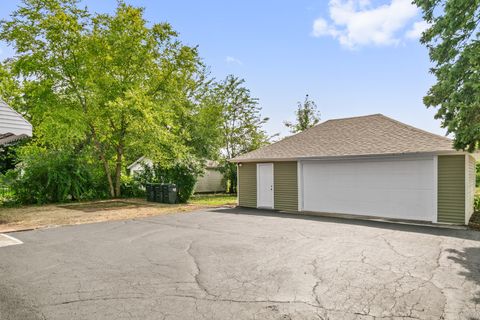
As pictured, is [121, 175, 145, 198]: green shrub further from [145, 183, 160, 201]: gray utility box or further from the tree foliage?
the tree foliage

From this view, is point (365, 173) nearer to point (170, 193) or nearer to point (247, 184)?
point (247, 184)

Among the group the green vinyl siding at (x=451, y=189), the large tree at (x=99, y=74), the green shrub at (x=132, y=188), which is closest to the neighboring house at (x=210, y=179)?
the green shrub at (x=132, y=188)

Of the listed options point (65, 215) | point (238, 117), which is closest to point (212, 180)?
point (238, 117)

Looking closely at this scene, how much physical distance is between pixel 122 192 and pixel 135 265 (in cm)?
1544

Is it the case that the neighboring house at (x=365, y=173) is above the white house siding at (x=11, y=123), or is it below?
below

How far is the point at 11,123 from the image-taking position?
19.5ft

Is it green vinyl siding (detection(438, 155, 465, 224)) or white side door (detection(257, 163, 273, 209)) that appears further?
white side door (detection(257, 163, 273, 209))

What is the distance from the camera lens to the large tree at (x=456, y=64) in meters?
8.80

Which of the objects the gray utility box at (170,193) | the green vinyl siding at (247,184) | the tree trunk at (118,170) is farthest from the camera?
the tree trunk at (118,170)

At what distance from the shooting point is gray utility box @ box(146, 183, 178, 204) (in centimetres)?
1662

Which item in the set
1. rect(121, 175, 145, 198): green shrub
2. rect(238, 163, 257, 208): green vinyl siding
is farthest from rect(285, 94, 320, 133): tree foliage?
rect(121, 175, 145, 198): green shrub

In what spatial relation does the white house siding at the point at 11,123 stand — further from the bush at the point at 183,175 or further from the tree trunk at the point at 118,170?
the tree trunk at the point at 118,170

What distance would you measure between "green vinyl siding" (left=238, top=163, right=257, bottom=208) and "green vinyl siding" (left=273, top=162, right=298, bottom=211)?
117 cm

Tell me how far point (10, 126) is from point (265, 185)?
10460 millimetres
